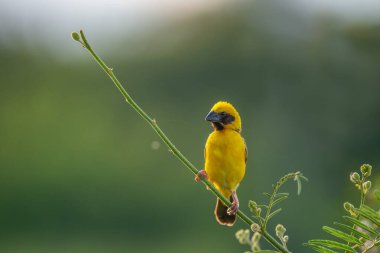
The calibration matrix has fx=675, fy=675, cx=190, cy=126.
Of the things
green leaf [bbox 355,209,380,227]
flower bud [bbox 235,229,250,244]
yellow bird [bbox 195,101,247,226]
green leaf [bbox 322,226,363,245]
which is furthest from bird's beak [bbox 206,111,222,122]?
green leaf [bbox 355,209,380,227]

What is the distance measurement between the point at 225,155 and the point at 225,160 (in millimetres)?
26

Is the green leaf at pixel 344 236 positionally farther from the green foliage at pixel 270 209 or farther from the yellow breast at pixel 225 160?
the yellow breast at pixel 225 160

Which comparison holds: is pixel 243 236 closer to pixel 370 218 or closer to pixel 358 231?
pixel 358 231

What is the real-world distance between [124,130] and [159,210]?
1.86 meters

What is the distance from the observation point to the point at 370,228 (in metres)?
1.14

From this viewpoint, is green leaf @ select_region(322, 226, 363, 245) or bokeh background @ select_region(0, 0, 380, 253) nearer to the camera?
green leaf @ select_region(322, 226, 363, 245)

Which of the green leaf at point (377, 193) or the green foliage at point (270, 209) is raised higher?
the green foliage at point (270, 209)

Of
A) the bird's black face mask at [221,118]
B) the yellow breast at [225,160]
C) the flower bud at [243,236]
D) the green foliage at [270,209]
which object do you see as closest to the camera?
the green foliage at [270,209]

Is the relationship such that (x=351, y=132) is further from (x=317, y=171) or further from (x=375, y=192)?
(x=375, y=192)

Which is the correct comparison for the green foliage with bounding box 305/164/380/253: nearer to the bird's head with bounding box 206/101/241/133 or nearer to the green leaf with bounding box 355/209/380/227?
the green leaf with bounding box 355/209/380/227

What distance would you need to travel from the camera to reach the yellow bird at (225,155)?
9.96 ft

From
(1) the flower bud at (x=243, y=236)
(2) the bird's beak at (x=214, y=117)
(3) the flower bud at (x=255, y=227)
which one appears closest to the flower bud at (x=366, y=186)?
(3) the flower bud at (x=255, y=227)

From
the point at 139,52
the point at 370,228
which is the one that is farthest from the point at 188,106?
the point at 370,228

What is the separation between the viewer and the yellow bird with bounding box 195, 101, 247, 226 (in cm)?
304
